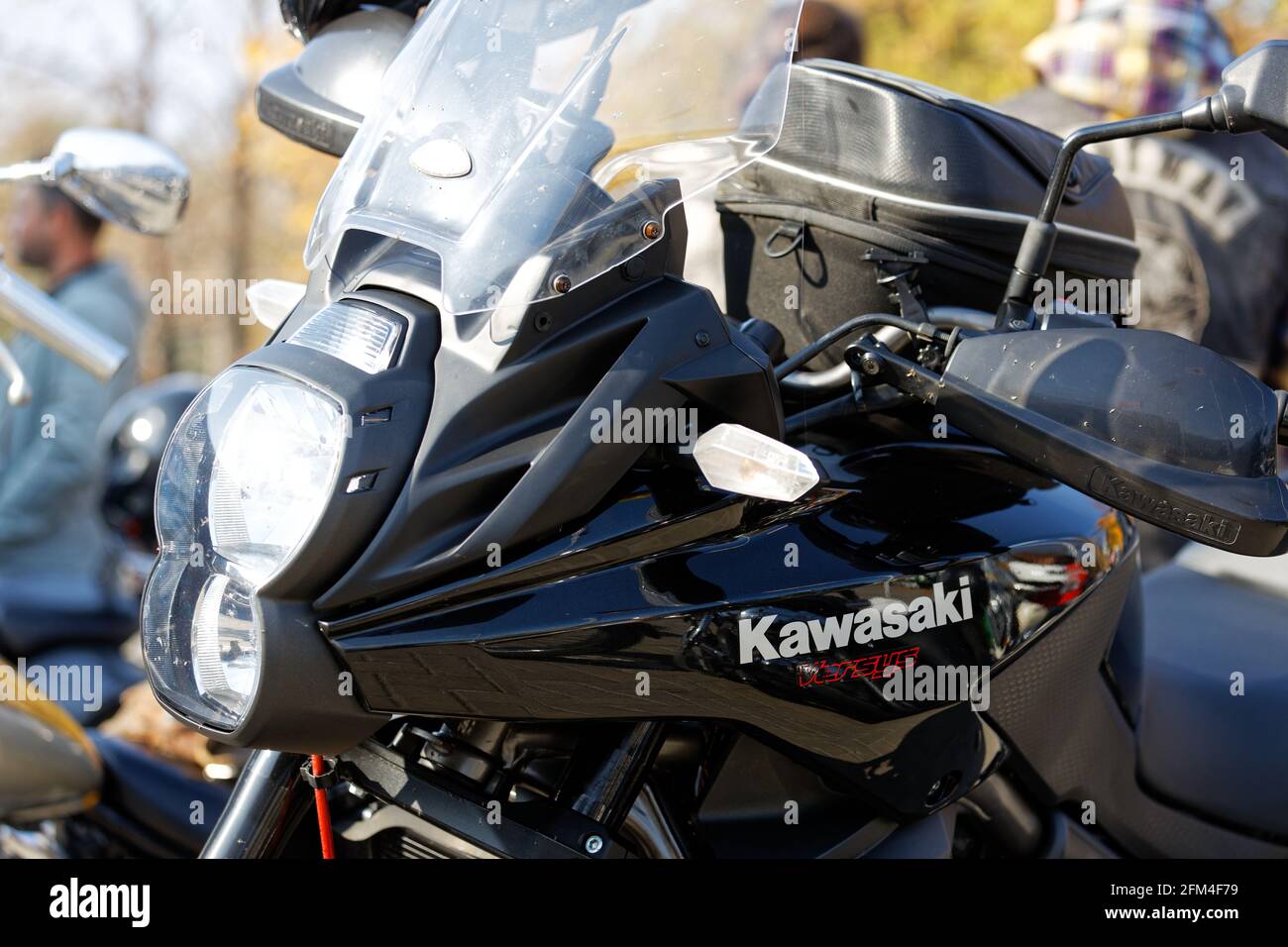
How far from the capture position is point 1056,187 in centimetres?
128

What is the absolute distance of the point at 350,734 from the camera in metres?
1.09

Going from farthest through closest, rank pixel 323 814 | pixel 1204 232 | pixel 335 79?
1. pixel 1204 232
2. pixel 335 79
3. pixel 323 814

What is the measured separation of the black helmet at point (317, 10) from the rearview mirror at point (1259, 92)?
982 millimetres

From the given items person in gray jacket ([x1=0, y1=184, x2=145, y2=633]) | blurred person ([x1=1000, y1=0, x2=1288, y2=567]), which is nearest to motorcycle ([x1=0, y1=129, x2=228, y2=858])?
person in gray jacket ([x1=0, y1=184, x2=145, y2=633])

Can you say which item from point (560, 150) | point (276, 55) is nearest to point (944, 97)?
point (560, 150)

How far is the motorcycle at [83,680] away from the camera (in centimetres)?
150

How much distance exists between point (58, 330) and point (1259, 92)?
1.31 m

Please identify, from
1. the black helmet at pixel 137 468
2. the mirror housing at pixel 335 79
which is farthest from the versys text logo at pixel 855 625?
the black helmet at pixel 137 468

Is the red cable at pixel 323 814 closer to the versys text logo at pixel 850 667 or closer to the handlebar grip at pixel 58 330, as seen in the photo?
the versys text logo at pixel 850 667

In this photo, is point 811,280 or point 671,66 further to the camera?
point 811,280

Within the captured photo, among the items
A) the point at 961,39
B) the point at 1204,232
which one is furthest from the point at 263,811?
the point at 961,39

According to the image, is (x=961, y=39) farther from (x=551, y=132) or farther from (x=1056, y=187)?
(x=551, y=132)
